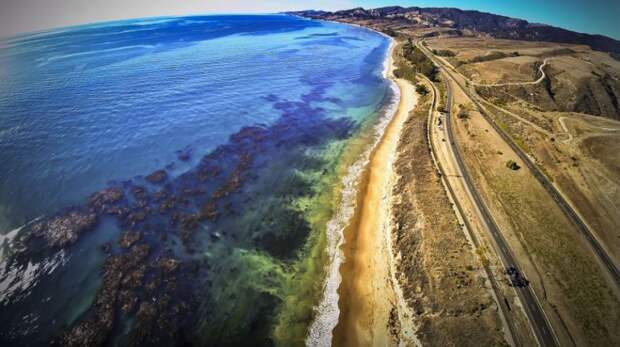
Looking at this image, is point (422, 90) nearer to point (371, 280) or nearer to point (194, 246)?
point (371, 280)

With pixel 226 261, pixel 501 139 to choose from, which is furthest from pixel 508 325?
pixel 501 139

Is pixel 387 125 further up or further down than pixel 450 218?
further up

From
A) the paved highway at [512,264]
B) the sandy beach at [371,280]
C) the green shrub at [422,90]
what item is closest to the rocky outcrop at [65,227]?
the sandy beach at [371,280]

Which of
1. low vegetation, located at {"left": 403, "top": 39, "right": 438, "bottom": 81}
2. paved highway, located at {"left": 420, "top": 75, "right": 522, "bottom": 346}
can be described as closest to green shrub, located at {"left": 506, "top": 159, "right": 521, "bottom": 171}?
paved highway, located at {"left": 420, "top": 75, "right": 522, "bottom": 346}

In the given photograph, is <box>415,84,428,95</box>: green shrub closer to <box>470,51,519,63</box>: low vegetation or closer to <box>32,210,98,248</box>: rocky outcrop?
<box>470,51,519,63</box>: low vegetation

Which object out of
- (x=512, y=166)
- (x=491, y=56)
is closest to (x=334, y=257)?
(x=512, y=166)

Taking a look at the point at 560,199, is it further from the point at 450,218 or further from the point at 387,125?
the point at 387,125
